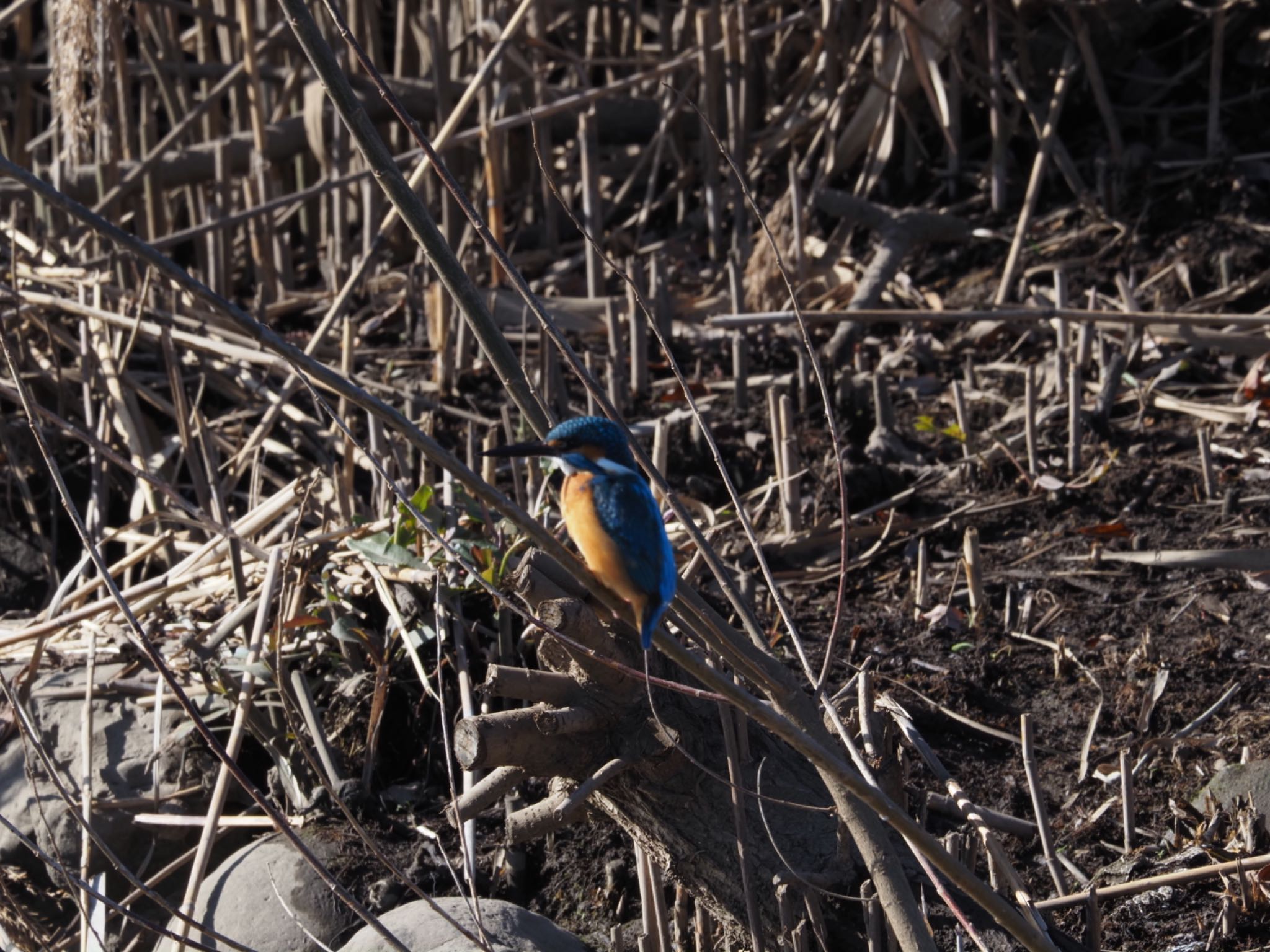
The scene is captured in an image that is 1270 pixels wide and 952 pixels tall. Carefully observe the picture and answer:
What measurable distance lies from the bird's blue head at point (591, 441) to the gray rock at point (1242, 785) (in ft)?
→ 5.28

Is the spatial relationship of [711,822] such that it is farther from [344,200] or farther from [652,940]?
[344,200]

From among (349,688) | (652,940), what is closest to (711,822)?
(652,940)

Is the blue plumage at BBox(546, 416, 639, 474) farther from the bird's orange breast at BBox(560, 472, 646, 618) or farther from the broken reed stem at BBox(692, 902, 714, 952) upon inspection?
the broken reed stem at BBox(692, 902, 714, 952)

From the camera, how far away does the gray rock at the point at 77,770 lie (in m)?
3.52

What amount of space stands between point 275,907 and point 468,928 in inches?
23.9

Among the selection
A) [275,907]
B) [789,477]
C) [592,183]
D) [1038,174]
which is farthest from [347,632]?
[1038,174]

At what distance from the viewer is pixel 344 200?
6.14 metres

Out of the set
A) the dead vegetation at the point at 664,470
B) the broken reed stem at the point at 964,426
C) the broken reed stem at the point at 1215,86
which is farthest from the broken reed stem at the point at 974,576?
the broken reed stem at the point at 1215,86

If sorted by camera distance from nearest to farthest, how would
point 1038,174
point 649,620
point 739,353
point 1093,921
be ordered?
point 649,620, point 1093,921, point 739,353, point 1038,174

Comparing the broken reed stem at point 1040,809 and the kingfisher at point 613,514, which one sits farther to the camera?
the broken reed stem at point 1040,809

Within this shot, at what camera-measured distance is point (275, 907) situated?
10.2 ft

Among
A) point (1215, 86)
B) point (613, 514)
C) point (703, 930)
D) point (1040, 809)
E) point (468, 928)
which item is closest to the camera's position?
point (613, 514)

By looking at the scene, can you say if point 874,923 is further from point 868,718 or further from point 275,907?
point 275,907

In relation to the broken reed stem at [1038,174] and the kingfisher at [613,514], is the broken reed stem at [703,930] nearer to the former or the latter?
the kingfisher at [613,514]
